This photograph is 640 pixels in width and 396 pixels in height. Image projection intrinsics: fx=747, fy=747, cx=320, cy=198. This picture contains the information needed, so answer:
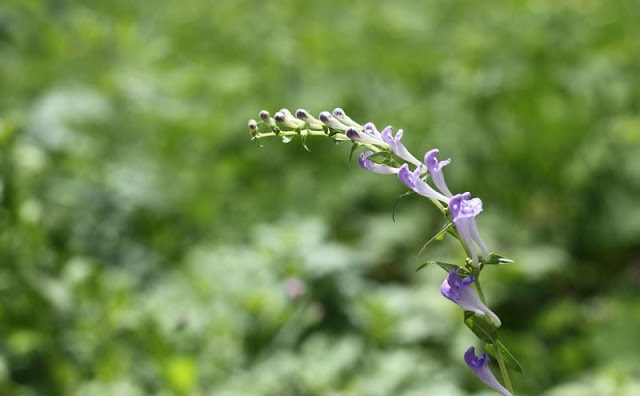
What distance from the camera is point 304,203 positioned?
3898 millimetres

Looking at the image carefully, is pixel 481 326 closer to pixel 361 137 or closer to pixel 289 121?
pixel 361 137

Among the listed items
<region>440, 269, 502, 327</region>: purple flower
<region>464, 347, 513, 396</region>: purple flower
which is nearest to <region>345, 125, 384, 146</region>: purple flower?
<region>440, 269, 502, 327</region>: purple flower

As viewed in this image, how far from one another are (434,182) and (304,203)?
2.72 metres

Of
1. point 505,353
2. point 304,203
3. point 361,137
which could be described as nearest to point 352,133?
point 361,137

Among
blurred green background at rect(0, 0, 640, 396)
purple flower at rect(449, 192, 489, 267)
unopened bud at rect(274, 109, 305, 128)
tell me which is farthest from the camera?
blurred green background at rect(0, 0, 640, 396)

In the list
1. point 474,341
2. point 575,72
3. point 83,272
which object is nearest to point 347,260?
point 474,341

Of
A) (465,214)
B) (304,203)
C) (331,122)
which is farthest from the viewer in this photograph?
(304,203)

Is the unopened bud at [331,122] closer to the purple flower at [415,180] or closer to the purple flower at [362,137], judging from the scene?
the purple flower at [362,137]

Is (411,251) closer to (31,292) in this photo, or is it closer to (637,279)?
(637,279)

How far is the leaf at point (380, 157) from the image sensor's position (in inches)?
48.5

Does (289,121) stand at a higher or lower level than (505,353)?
higher

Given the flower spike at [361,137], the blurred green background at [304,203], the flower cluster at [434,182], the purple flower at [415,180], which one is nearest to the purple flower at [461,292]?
the flower cluster at [434,182]

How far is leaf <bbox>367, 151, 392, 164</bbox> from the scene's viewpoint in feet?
4.04

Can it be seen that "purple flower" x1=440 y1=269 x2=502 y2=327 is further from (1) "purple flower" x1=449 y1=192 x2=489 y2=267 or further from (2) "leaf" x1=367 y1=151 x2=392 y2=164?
(2) "leaf" x1=367 y1=151 x2=392 y2=164
